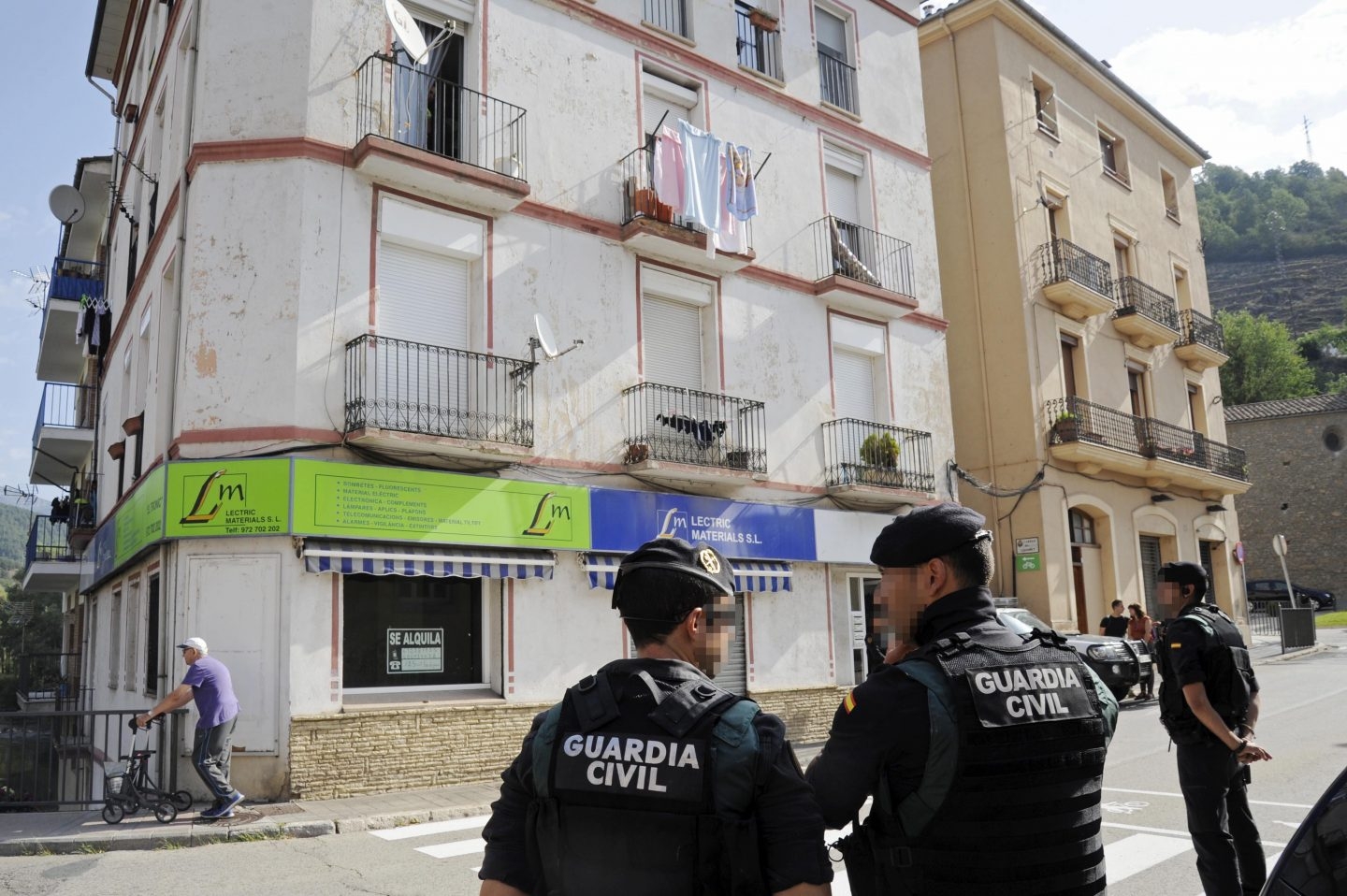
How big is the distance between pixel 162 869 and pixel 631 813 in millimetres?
7737

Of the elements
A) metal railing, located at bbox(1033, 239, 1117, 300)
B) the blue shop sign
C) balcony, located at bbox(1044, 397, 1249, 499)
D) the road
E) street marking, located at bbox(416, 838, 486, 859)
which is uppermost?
metal railing, located at bbox(1033, 239, 1117, 300)

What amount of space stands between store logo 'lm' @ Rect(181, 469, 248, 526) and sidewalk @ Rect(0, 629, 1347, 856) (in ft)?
10.5

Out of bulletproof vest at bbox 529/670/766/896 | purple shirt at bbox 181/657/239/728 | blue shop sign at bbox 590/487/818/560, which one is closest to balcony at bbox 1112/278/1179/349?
blue shop sign at bbox 590/487/818/560

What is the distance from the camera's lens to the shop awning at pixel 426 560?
11680mm

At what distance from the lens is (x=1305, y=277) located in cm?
10256

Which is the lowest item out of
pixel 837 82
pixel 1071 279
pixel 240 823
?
pixel 240 823

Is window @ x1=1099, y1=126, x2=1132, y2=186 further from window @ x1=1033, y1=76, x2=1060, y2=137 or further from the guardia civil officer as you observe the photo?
the guardia civil officer

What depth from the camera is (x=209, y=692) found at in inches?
413

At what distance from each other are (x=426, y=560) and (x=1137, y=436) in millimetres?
20312

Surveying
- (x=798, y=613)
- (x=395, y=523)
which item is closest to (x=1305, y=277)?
(x=798, y=613)

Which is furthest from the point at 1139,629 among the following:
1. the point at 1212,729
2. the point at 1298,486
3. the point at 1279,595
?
the point at 1298,486

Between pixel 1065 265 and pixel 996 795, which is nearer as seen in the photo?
pixel 996 795

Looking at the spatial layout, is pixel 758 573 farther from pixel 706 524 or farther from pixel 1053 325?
pixel 1053 325

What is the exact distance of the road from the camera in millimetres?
7246
